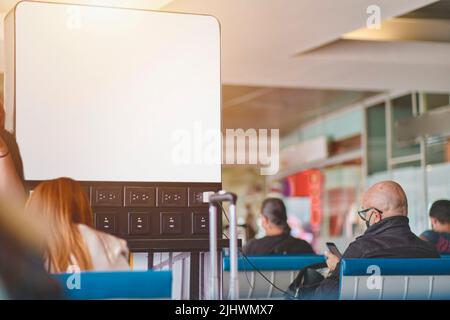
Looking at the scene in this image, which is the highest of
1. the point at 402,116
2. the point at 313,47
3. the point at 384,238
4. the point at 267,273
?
the point at 313,47

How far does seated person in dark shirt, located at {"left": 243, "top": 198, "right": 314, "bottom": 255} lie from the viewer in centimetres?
584

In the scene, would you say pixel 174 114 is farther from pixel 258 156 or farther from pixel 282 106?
pixel 282 106

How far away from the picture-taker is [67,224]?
3141 mm

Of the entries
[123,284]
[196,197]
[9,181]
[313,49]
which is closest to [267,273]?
[196,197]

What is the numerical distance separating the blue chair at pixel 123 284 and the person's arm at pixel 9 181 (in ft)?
1.71

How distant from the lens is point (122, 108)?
3.91 metres

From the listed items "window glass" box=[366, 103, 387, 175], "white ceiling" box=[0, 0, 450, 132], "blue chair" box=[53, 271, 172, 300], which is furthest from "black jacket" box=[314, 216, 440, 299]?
"window glass" box=[366, 103, 387, 175]

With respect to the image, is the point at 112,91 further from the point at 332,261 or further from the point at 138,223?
the point at 332,261

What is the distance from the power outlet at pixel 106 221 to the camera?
3.58 meters

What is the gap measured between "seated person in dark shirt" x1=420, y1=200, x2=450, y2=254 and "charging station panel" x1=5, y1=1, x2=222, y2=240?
1778 mm

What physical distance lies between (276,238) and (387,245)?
1.98m

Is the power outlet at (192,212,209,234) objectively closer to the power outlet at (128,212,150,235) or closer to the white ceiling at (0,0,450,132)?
the power outlet at (128,212,150,235)

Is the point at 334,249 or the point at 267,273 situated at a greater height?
the point at 334,249
